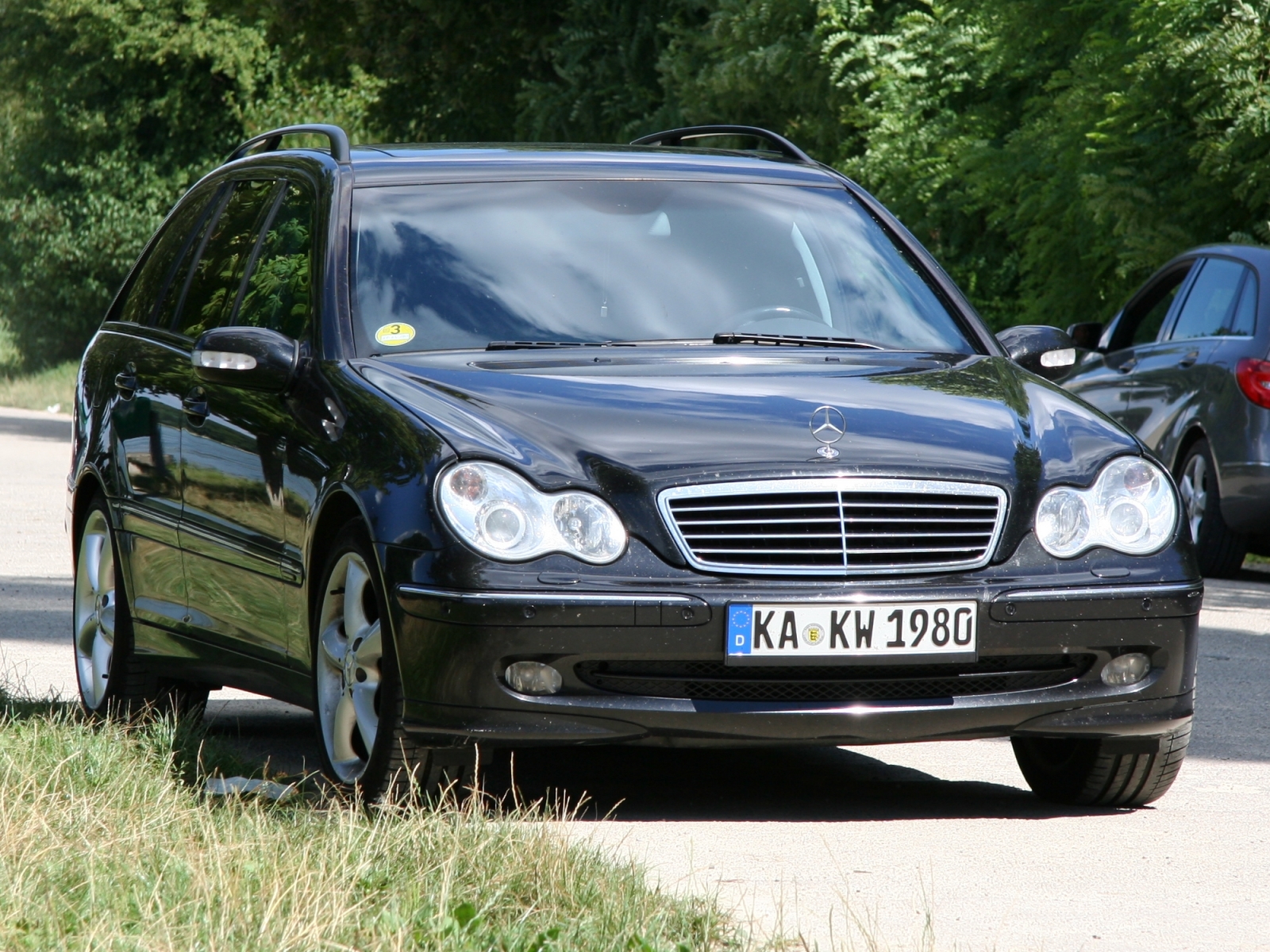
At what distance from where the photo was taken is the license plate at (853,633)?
4.89 m

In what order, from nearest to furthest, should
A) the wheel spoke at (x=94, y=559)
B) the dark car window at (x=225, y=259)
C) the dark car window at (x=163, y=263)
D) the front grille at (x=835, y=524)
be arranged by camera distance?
1. the front grille at (x=835, y=524)
2. the dark car window at (x=225, y=259)
3. the wheel spoke at (x=94, y=559)
4. the dark car window at (x=163, y=263)

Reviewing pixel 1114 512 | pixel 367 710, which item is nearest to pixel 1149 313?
pixel 1114 512

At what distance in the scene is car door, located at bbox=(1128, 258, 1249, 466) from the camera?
38.7ft

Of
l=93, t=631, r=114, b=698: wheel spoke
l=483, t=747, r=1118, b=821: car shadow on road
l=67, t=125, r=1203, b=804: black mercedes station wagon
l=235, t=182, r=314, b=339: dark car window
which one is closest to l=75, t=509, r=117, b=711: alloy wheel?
l=93, t=631, r=114, b=698: wheel spoke

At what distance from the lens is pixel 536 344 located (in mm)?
5758

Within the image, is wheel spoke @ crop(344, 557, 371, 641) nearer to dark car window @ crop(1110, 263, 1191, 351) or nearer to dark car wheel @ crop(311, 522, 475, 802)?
dark car wheel @ crop(311, 522, 475, 802)

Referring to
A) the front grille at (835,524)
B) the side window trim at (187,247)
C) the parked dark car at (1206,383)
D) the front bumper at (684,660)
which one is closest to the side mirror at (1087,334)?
the parked dark car at (1206,383)

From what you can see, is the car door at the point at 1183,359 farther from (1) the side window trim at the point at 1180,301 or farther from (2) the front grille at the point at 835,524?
(2) the front grille at the point at 835,524

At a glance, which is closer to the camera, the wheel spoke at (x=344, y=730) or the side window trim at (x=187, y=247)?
the wheel spoke at (x=344, y=730)

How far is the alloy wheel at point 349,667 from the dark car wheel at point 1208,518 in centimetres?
718

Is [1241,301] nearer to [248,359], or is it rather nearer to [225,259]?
[225,259]

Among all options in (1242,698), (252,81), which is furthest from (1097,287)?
(252,81)

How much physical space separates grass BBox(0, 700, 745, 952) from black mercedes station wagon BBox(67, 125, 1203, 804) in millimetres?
513

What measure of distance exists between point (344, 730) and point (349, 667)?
0.57 feet
